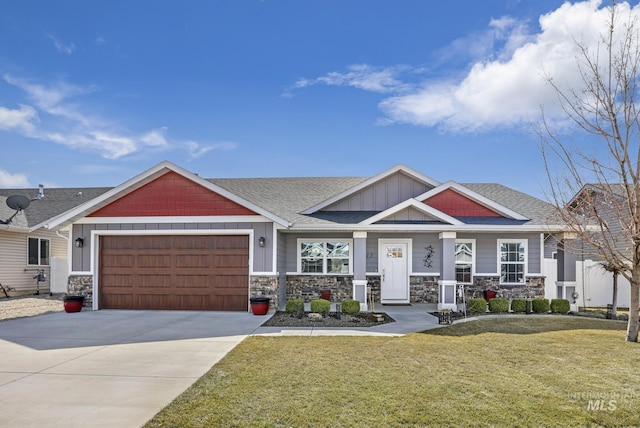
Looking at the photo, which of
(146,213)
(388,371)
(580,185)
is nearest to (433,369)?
(388,371)

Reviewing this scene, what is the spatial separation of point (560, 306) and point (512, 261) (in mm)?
2622

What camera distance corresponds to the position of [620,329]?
33.5 feet

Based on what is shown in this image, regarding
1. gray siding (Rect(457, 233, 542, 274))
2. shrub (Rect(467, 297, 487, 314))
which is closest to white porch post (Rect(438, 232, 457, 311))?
shrub (Rect(467, 297, 487, 314))

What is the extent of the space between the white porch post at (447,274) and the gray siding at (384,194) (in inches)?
127

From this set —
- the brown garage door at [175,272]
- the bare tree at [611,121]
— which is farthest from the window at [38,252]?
the bare tree at [611,121]

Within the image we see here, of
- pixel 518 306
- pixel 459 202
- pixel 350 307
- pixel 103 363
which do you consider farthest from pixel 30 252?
pixel 518 306

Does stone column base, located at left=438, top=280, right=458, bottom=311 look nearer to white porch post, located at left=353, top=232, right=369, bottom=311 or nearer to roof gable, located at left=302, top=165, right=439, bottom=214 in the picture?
white porch post, located at left=353, top=232, right=369, bottom=311

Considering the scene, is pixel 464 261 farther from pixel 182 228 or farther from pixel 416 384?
pixel 416 384

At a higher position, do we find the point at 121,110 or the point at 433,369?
the point at 121,110

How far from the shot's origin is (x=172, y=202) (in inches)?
506

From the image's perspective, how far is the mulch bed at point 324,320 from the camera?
1024 centimetres

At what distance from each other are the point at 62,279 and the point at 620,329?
20.6 metres

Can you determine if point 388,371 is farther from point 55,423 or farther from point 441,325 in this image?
point 441,325
